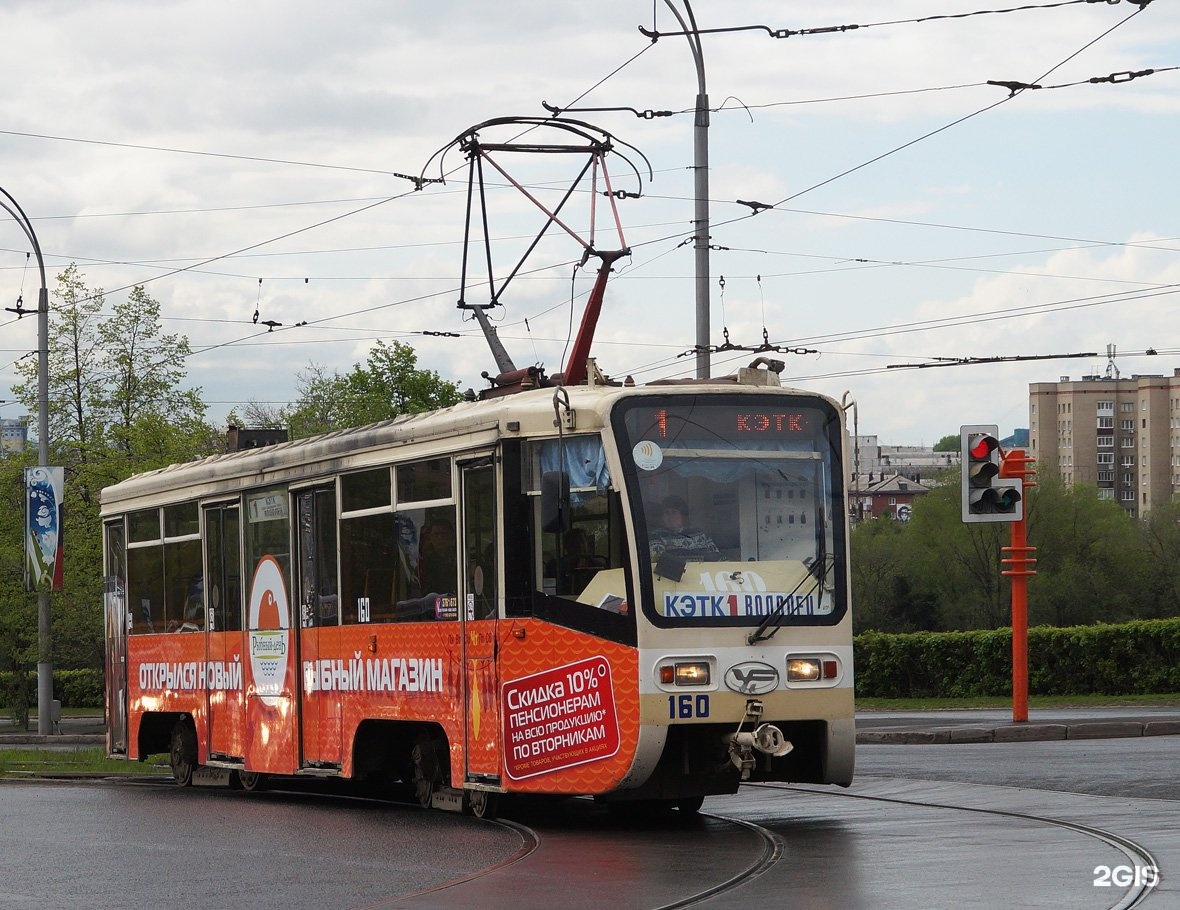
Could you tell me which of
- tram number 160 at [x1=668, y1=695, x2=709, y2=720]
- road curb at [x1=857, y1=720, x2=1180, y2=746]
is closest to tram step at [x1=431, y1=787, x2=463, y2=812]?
tram number 160 at [x1=668, y1=695, x2=709, y2=720]

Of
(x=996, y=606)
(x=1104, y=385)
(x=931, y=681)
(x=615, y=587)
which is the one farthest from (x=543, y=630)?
(x=1104, y=385)

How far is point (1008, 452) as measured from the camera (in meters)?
22.6

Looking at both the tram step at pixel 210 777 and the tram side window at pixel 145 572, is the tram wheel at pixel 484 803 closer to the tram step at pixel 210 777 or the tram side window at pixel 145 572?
the tram step at pixel 210 777

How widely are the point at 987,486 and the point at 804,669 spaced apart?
9.10 m

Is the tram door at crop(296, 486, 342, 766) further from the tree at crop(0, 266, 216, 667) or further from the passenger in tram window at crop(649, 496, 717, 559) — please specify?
the tree at crop(0, 266, 216, 667)

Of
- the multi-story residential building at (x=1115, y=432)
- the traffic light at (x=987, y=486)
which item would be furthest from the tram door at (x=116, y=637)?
the multi-story residential building at (x=1115, y=432)

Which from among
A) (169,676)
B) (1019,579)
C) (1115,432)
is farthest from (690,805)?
(1115,432)

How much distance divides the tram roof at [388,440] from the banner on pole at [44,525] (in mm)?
11944

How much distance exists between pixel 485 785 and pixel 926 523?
79.3 metres

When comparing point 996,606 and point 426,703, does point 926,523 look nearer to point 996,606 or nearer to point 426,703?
point 996,606

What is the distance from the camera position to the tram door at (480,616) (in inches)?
534

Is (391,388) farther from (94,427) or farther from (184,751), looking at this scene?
(184,751)

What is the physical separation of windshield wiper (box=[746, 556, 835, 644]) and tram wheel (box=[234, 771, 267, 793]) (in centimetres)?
696

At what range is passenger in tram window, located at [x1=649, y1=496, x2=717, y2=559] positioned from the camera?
41.8 feet
